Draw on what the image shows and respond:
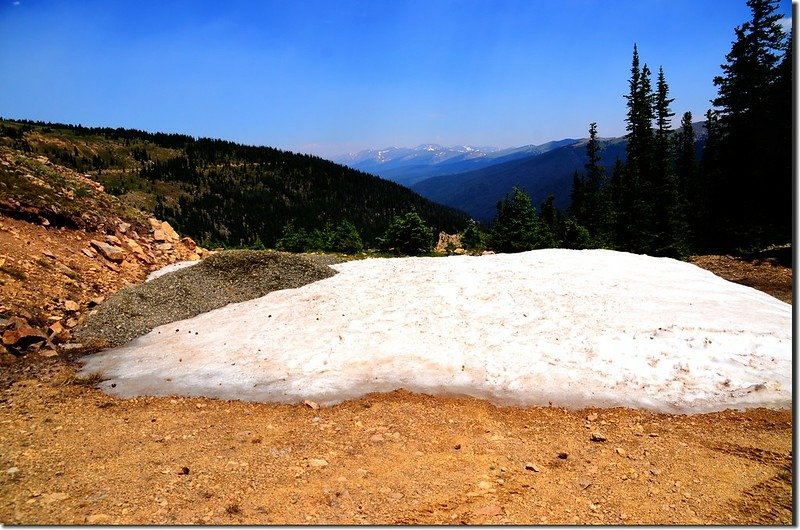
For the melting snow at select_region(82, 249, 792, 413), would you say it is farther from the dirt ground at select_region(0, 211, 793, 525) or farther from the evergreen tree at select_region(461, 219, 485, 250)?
the evergreen tree at select_region(461, 219, 485, 250)

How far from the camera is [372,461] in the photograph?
7859 millimetres

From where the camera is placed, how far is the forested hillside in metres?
155

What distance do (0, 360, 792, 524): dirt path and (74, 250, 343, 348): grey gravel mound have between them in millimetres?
5331

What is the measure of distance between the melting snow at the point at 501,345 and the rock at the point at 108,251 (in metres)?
7.91

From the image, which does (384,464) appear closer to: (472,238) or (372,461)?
(372,461)

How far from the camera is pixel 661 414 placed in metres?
9.32

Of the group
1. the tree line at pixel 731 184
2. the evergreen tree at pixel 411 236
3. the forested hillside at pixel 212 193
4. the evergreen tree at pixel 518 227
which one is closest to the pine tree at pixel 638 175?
the tree line at pixel 731 184

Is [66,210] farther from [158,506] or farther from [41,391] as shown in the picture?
[158,506]

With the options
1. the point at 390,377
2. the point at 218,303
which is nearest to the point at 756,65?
the point at 390,377

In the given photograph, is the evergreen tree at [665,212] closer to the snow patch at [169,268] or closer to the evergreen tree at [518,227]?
the evergreen tree at [518,227]

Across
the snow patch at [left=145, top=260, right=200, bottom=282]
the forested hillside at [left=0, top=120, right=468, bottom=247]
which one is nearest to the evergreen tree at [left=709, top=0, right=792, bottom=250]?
the snow patch at [left=145, top=260, right=200, bottom=282]

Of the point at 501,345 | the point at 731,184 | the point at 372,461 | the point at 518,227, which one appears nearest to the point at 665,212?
the point at 731,184

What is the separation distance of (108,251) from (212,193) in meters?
172

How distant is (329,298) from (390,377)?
6851mm
